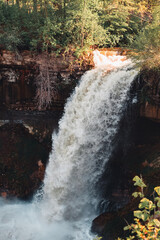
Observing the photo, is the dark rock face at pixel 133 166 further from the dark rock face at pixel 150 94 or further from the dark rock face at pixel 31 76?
the dark rock face at pixel 31 76

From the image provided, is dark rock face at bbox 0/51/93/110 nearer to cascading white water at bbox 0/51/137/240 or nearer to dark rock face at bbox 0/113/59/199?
dark rock face at bbox 0/113/59/199

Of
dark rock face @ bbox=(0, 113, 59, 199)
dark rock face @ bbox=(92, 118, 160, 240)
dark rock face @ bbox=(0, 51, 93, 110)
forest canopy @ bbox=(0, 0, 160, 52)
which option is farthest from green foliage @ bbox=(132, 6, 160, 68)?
dark rock face @ bbox=(0, 113, 59, 199)

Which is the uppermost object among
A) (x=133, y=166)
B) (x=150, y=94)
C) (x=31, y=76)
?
(x=31, y=76)

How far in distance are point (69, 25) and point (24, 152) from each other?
5.29 m

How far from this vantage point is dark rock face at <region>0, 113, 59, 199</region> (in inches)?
328

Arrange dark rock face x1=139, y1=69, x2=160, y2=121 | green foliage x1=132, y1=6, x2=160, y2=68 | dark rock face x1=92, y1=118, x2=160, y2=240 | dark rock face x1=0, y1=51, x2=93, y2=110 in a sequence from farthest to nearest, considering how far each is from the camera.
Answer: dark rock face x1=0, y1=51, x2=93, y2=110, green foliage x1=132, y1=6, x2=160, y2=68, dark rock face x1=139, y1=69, x2=160, y2=121, dark rock face x1=92, y1=118, x2=160, y2=240

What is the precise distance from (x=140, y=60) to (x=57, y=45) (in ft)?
11.1

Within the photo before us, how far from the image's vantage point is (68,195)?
681 cm

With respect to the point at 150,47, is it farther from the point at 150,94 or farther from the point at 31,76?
the point at 31,76

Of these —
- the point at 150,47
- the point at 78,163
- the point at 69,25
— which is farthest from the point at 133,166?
the point at 69,25

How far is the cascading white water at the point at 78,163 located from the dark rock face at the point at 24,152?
928 mm

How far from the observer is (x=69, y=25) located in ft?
27.4

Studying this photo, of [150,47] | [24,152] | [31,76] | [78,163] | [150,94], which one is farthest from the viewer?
[24,152]

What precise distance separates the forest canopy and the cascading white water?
1.96 metres
